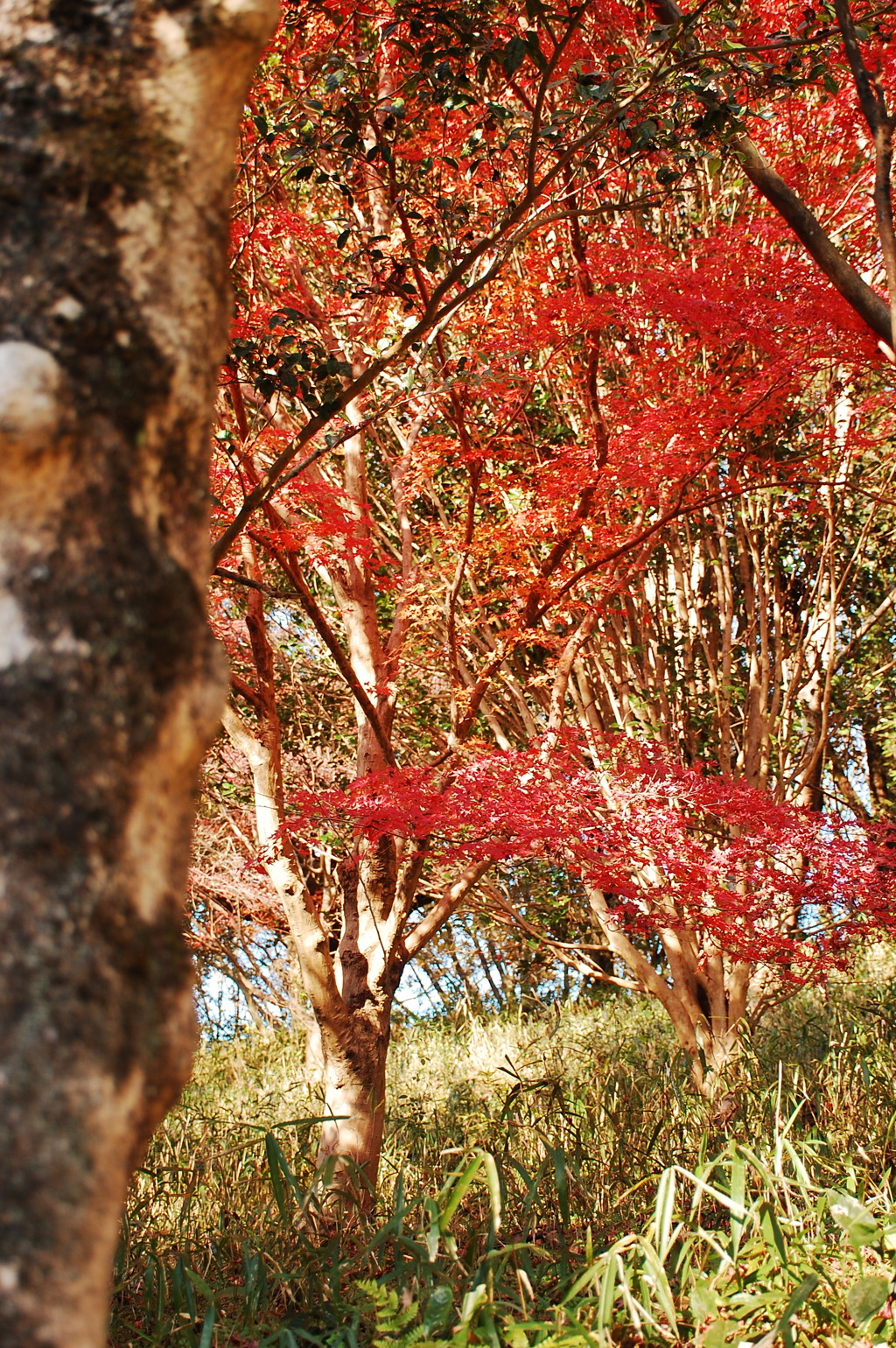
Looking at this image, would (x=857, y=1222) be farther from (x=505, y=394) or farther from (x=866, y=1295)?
(x=505, y=394)

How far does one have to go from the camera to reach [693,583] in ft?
22.6

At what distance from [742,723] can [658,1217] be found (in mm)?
4888

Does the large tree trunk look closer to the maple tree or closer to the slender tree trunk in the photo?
the maple tree

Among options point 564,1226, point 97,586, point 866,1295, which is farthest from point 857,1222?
point 97,586

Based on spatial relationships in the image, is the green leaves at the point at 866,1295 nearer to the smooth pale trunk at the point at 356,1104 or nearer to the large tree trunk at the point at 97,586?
the large tree trunk at the point at 97,586

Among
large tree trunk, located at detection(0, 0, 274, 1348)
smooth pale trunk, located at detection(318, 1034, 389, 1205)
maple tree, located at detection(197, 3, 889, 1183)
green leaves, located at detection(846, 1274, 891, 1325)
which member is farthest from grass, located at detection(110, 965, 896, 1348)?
large tree trunk, located at detection(0, 0, 274, 1348)

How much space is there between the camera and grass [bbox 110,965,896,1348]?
2.14 m

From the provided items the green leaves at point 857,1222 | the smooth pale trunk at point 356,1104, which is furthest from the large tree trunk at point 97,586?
the smooth pale trunk at point 356,1104

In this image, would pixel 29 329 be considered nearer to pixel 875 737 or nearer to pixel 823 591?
pixel 823 591

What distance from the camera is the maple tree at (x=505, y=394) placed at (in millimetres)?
3564

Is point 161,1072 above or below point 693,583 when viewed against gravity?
below

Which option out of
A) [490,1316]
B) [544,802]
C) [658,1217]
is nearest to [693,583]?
[544,802]

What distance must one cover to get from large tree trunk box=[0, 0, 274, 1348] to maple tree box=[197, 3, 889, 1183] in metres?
1.76

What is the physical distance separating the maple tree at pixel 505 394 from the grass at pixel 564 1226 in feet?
1.64
